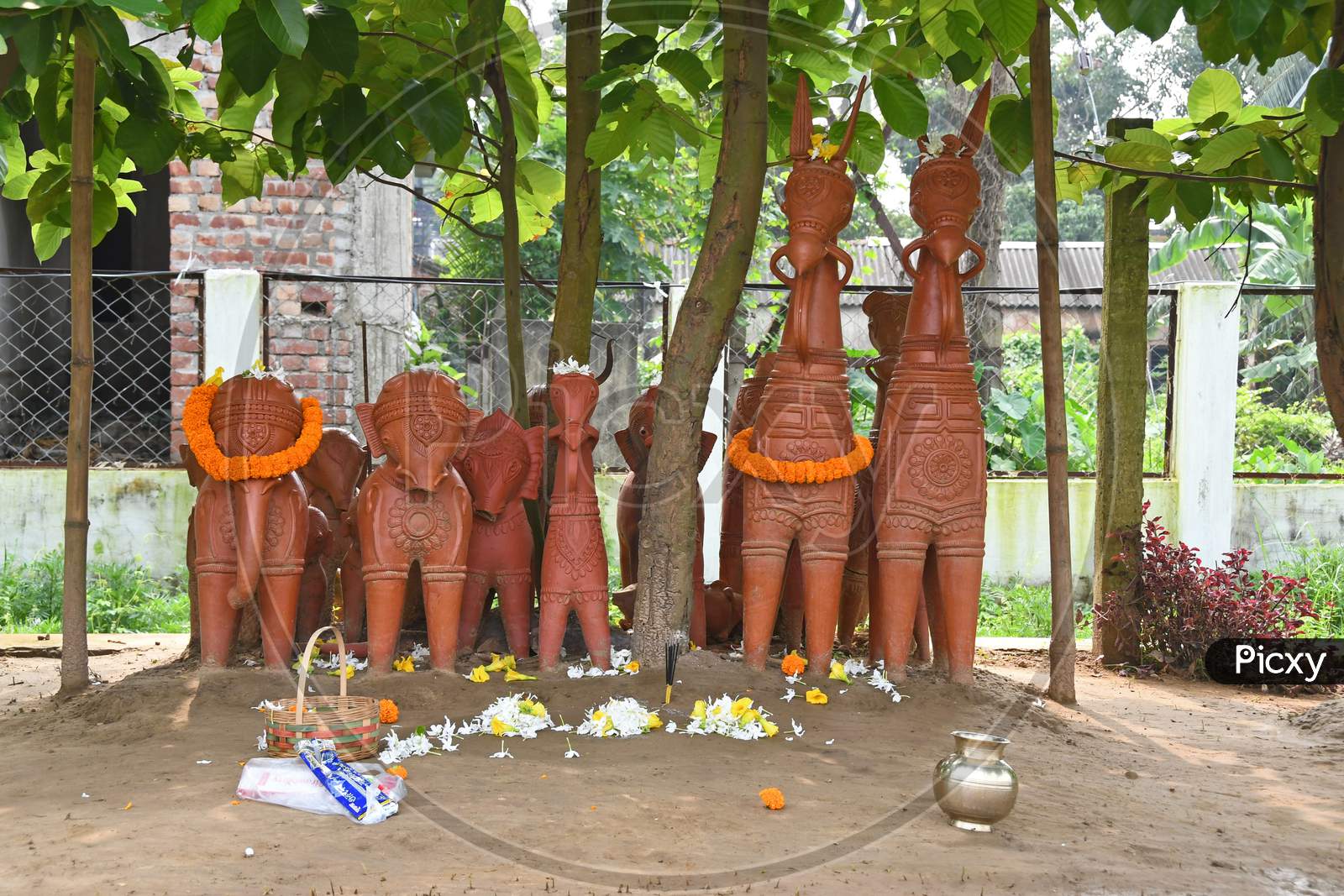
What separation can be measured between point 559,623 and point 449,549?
45 cm

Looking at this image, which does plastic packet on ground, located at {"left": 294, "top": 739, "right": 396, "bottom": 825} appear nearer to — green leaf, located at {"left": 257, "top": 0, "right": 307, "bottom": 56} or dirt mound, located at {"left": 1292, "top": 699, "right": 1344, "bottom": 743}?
green leaf, located at {"left": 257, "top": 0, "right": 307, "bottom": 56}

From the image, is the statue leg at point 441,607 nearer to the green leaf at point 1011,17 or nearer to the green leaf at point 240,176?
the green leaf at point 240,176

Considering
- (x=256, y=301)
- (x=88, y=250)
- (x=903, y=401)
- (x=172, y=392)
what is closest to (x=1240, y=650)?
(x=903, y=401)

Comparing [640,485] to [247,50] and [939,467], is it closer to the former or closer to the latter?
[939,467]

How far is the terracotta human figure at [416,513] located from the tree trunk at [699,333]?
0.65 metres

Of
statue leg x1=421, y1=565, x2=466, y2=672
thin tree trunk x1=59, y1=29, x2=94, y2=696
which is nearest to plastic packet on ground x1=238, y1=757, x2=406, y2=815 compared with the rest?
statue leg x1=421, y1=565, x2=466, y2=672

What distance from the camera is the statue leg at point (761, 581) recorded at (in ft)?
13.7

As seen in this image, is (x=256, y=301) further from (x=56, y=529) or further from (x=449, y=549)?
(x=449, y=549)

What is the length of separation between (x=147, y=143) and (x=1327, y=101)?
3.79 meters

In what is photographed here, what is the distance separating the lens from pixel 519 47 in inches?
193

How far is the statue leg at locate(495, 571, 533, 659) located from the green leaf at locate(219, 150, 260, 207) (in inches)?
89.2

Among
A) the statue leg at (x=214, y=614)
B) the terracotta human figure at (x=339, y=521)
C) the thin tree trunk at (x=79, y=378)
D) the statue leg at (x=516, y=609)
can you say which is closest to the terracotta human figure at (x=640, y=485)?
the statue leg at (x=516, y=609)

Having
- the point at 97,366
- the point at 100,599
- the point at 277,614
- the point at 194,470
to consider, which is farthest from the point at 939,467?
the point at 97,366

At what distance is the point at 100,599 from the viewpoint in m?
6.89
